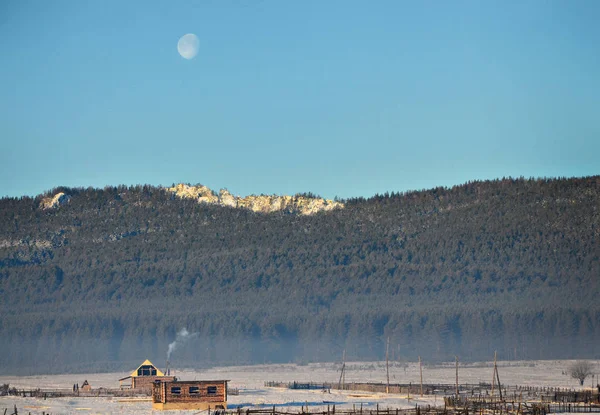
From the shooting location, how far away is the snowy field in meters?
99.6

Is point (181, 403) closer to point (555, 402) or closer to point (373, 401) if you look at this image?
point (373, 401)

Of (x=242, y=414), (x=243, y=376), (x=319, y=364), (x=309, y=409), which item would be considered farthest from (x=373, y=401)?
(x=319, y=364)

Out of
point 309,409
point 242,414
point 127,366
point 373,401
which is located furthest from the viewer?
point 127,366

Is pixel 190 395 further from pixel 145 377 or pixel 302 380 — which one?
pixel 302 380

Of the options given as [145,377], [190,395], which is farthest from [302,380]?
[190,395]

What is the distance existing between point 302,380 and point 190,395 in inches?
1835

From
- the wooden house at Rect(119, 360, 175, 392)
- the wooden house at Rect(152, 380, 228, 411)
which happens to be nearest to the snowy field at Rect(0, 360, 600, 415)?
the wooden house at Rect(152, 380, 228, 411)

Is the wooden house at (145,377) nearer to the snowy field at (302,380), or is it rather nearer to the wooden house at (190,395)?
the snowy field at (302,380)

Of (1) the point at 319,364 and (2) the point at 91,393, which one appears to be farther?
(1) the point at 319,364

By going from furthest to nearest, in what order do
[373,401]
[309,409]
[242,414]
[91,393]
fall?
[91,393] → [373,401] → [309,409] → [242,414]

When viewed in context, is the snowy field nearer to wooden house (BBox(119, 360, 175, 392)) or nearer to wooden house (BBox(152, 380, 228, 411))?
wooden house (BBox(152, 380, 228, 411))

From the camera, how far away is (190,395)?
97.1 meters

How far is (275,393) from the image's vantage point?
114875mm

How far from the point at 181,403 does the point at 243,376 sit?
58.1 metres
